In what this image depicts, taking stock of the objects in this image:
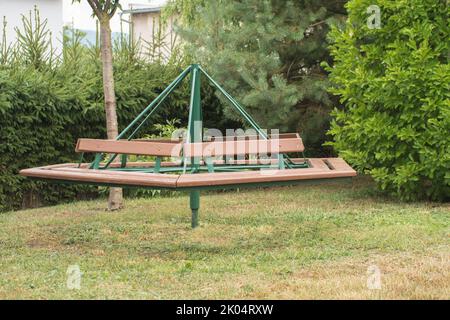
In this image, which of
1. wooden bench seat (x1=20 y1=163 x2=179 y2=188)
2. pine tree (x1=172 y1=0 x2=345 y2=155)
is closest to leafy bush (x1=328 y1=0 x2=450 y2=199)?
pine tree (x1=172 y1=0 x2=345 y2=155)

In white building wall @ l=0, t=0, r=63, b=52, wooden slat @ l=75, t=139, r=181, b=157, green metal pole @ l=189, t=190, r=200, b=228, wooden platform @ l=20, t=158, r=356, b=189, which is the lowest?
green metal pole @ l=189, t=190, r=200, b=228

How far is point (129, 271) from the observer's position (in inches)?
229

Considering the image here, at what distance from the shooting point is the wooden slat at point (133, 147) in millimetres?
6169

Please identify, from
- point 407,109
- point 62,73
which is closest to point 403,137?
point 407,109

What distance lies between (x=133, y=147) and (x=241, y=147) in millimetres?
895

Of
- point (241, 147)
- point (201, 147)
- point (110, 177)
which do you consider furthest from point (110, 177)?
point (241, 147)

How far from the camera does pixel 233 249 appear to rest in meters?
6.77

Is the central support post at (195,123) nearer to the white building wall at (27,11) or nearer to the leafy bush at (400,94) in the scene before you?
the leafy bush at (400,94)

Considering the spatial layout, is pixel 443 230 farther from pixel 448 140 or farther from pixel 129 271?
pixel 129 271

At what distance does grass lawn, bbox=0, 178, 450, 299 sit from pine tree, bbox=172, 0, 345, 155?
1.65 meters

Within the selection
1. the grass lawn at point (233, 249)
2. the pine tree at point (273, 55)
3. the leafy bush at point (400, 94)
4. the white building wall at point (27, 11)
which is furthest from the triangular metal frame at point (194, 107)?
→ the white building wall at point (27, 11)

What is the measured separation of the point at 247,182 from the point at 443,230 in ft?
7.47

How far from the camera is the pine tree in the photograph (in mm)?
11250

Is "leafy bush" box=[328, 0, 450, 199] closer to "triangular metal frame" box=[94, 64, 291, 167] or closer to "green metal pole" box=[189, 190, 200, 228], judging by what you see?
"triangular metal frame" box=[94, 64, 291, 167]
